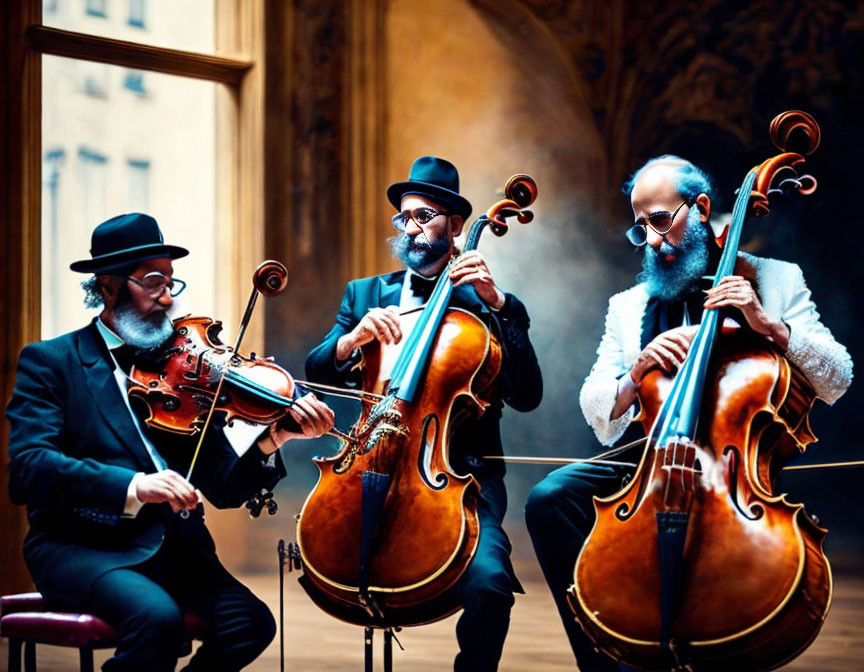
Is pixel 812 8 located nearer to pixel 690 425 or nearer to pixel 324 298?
pixel 324 298

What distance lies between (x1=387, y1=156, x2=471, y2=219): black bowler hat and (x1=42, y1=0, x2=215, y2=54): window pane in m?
2.89

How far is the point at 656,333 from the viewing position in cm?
343

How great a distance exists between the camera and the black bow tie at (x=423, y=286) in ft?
12.0

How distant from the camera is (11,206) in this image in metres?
5.64

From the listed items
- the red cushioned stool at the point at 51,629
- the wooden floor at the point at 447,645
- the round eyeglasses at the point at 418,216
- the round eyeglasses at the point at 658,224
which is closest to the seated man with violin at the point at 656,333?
the round eyeglasses at the point at 658,224

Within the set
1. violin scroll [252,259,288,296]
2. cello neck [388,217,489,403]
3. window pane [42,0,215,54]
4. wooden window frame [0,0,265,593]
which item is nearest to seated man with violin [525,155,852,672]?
cello neck [388,217,489,403]

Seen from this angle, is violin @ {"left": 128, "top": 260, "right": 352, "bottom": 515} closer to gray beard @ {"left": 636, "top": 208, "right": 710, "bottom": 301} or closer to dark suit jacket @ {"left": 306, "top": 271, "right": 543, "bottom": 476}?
dark suit jacket @ {"left": 306, "top": 271, "right": 543, "bottom": 476}

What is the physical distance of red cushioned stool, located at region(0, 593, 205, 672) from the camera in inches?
120

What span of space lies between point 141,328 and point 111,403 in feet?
0.67

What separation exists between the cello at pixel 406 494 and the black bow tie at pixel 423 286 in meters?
0.29

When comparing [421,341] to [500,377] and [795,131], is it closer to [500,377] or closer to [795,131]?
[500,377]

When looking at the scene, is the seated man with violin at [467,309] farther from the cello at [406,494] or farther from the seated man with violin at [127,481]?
the seated man with violin at [127,481]

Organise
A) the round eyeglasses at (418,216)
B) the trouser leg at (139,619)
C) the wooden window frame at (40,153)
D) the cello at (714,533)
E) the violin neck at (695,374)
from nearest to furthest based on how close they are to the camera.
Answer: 1. the cello at (714,533)
2. the violin neck at (695,374)
3. the trouser leg at (139,619)
4. the round eyeglasses at (418,216)
5. the wooden window frame at (40,153)

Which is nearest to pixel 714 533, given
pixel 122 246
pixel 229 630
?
pixel 229 630
